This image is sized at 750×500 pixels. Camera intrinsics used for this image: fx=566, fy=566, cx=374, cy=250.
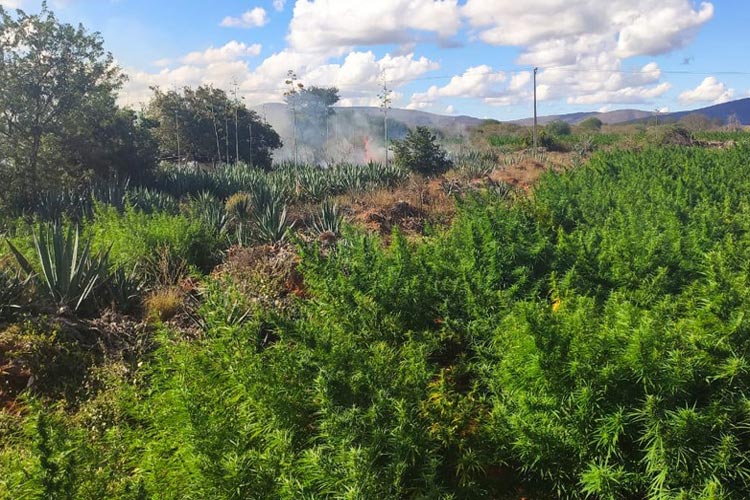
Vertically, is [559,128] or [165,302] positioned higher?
[559,128]

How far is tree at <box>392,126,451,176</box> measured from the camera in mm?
18922

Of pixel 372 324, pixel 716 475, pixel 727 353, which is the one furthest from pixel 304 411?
pixel 727 353

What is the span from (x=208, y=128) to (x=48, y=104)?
19.5 meters

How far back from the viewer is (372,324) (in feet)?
14.7

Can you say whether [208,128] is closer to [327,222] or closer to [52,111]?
[52,111]

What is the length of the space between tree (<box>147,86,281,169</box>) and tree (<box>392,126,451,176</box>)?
14104 millimetres

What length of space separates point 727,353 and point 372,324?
2.39m

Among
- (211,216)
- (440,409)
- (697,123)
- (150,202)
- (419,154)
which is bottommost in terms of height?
(440,409)

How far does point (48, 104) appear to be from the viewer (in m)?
14.0

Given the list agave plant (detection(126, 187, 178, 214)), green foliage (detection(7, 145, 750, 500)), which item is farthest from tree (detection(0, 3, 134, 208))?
green foliage (detection(7, 145, 750, 500))

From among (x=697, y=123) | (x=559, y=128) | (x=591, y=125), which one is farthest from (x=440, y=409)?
(x=591, y=125)

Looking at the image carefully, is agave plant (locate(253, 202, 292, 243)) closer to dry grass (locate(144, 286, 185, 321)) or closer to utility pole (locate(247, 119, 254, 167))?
dry grass (locate(144, 286, 185, 321))

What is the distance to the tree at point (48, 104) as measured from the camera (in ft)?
43.5

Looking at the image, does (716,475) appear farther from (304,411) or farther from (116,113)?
(116,113)
